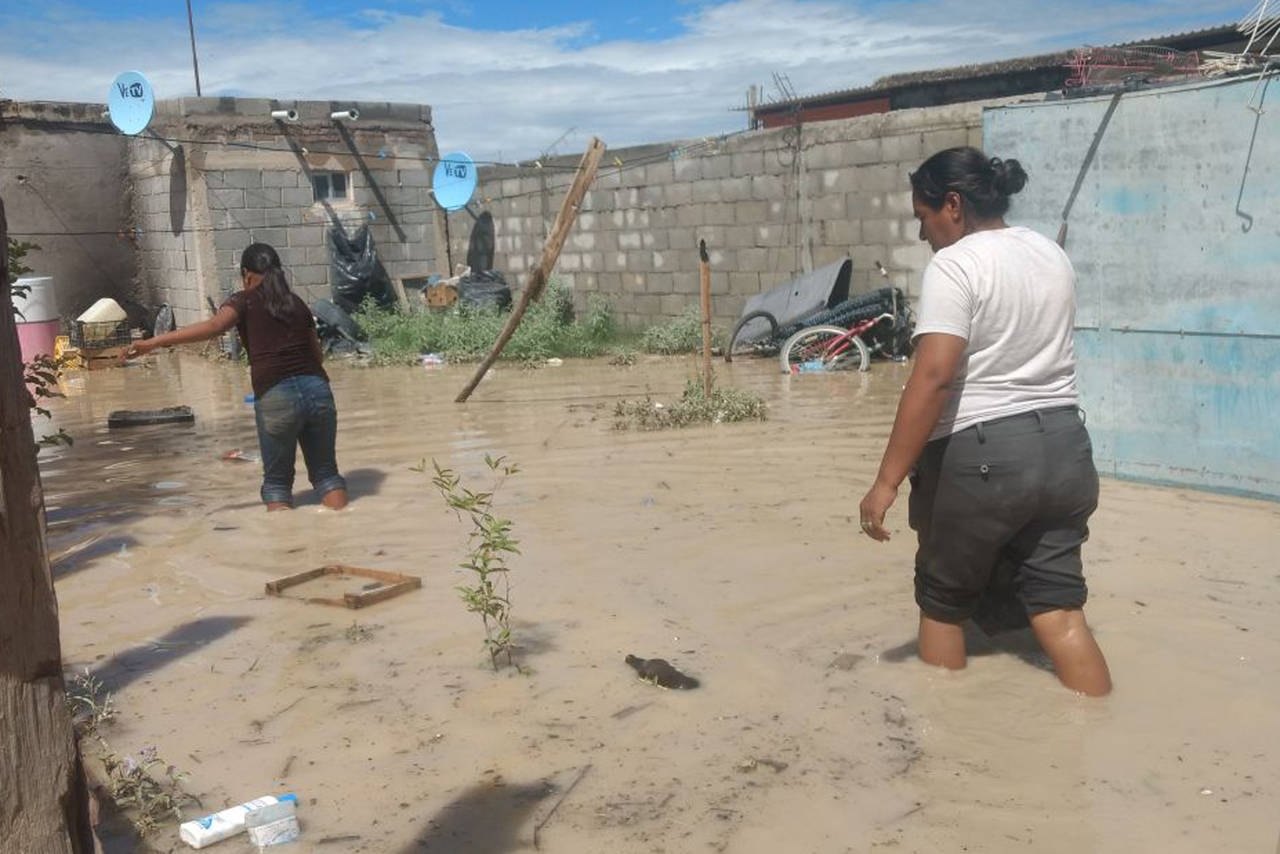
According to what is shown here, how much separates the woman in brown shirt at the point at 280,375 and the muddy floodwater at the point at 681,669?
0.21m

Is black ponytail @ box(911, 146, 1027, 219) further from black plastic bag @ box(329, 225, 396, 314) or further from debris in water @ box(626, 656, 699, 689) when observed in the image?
black plastic bag @ box(329, 225, 396, 314)

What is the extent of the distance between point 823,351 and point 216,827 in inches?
341

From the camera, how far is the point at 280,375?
20.8 feet

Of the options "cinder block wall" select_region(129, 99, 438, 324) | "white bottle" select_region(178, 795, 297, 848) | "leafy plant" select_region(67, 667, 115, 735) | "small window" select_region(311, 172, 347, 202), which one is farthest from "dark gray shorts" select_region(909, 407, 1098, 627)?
"small window" select_region(311, 172, 347, 202)

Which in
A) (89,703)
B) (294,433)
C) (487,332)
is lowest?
(89,703)

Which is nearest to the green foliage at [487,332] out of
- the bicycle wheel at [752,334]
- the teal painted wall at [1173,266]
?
the bicycle wheel at [752,334]

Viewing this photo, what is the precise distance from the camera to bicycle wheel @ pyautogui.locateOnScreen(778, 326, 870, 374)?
10.8 metres

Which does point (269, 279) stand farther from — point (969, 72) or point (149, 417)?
point (969, 72)

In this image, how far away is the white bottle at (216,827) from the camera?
2914 mm

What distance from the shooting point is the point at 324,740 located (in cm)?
350

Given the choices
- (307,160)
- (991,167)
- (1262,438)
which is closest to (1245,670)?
(991,167)

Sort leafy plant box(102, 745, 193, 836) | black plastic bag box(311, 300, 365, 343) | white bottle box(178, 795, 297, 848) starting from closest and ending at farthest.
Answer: white bottle box(178, 795, 297, 848) → leafy plant box(102, 745, 193, 836) → black plastic bag box(311, 300, 365, 343)

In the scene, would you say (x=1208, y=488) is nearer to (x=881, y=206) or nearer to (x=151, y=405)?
(x=881, y=206)

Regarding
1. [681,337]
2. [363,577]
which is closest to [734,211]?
[681,337]
